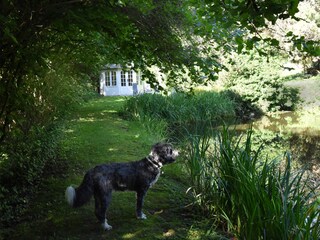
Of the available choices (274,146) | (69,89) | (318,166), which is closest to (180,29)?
(69,89)

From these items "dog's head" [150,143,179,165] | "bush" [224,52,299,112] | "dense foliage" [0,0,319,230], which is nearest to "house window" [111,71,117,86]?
"bush" [224,52,299,112]

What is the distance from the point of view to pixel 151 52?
5504 millimetres

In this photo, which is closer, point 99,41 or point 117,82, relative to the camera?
point 99,41

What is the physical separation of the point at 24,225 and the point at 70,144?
500 cm

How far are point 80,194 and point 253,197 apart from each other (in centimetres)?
195

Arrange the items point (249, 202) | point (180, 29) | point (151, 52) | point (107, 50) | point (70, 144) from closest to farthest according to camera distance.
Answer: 1. point (249, 202)
2. point (151, 52)
3. point (180, 29)
4. point (107, 50)
5. point (70, 144)

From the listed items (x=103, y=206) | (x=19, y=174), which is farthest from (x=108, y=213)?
(x=19, y=174)

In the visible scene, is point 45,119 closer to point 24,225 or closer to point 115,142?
point 115,142

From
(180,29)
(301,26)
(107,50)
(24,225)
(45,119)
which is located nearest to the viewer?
(24,225)

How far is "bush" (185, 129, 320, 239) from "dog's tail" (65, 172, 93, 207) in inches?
61.9

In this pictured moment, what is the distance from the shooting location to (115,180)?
451cm

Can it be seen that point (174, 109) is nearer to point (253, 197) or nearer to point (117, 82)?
point (253, 197)

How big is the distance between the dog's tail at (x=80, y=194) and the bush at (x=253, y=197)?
1572 millimetres

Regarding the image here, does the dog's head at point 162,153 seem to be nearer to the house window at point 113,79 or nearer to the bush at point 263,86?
the bush at point 263,86
